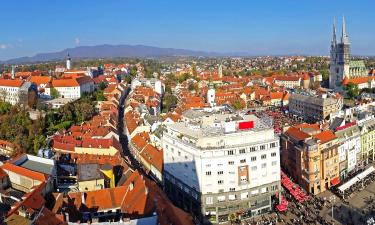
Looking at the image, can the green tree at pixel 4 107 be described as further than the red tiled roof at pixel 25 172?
Yes

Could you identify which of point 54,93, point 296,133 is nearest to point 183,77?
point 54,93

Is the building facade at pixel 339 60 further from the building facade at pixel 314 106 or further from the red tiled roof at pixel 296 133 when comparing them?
the red tiled roof at pixel 296 133

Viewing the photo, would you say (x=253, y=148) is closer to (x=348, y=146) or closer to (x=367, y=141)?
(x=348, y=146)

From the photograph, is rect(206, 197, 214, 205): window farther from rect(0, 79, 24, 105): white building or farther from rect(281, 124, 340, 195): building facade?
rect(0, 79, 24, 105): white building

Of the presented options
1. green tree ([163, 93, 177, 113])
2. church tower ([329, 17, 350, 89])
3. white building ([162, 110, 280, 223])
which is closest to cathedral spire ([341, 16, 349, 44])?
church tower ([329, 17, 350, 89])

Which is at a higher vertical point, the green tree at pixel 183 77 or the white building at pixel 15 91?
the white building at pixel 15 91

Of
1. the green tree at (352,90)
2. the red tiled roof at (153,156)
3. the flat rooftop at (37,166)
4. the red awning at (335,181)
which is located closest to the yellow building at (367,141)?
the red awning at (335,181)

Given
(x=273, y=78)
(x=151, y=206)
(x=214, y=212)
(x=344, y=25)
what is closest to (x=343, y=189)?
(x=214, y=212)
